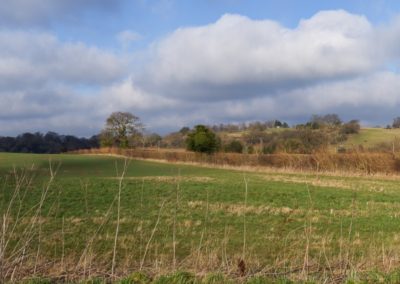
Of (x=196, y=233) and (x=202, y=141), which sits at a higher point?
(x=202, y=141)

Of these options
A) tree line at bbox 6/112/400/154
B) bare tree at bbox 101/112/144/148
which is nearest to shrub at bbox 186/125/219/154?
tree line at bbox 6/112/400/154

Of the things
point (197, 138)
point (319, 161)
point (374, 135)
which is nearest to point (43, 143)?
point (197, 138)

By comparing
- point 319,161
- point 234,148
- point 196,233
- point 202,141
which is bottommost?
point 196,233

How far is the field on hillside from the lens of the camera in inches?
237

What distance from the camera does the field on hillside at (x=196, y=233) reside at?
6031 mm

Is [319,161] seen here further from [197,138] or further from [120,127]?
[120,127]

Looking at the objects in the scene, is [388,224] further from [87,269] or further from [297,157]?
[297,157]

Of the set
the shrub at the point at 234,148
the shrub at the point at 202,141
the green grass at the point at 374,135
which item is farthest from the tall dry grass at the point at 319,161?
the green grass at the point at 374,135

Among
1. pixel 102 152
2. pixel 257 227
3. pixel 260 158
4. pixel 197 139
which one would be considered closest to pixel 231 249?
pixel 257 227

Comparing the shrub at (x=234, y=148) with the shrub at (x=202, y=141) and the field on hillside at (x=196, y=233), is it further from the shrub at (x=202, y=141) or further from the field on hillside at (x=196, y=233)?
the field on hillside at (x=196, y=233)

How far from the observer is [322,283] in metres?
5.44

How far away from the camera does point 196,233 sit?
12984 millimetres

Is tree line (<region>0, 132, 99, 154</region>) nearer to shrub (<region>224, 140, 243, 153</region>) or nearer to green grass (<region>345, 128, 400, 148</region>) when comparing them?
shrub (<region>224, 140, 243, 153</region>)

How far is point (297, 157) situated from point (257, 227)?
36.8m
